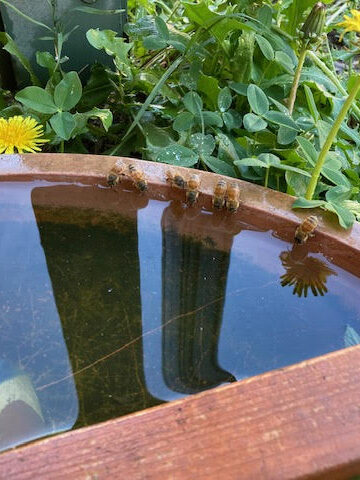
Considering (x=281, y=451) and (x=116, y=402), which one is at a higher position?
(x=281, y=451)

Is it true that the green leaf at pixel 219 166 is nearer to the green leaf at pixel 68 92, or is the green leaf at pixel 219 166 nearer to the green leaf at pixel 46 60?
the green leaf at pixel 68 92

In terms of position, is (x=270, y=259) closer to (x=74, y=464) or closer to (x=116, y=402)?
(x=116, y=402)

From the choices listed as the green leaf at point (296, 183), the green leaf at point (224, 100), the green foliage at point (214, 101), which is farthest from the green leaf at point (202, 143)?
the green leaf at point (296, 183)

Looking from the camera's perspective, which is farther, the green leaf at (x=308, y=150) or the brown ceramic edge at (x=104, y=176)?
the green leaf at (x=308, y=150)

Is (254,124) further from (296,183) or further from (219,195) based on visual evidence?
(219,195)

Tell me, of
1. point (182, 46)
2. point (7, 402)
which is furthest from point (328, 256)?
point (182, 46)

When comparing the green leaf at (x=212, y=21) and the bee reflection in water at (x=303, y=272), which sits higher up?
the green leaf at (x=212, y=21)

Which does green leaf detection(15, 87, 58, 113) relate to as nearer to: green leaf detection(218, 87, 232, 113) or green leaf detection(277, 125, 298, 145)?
green leaf detection(218, 87, 232, 113)
